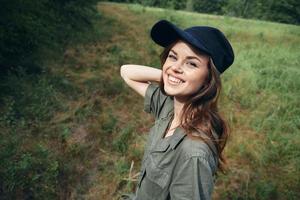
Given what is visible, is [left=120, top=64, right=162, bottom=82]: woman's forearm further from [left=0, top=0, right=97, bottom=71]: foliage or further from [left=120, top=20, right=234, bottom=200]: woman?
[left=0, top=0, right=97, bottom=71]: foliage

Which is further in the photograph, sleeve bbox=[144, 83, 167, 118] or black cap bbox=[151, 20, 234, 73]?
sleeve bbox=[144, 83, 167, 118]

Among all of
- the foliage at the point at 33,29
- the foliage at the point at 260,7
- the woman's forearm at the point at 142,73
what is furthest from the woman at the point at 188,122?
the foliage at the point at 260,7

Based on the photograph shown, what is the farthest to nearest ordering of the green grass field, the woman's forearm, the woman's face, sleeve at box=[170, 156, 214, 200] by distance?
the green grass field < the woman's forearm < the woman's face < sleeve at box=[170, 156, 214, 200]

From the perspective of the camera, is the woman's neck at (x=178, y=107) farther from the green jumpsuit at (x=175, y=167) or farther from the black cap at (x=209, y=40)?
the black cap at (x=209, y=40)

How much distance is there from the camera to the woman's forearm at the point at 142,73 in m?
2.86

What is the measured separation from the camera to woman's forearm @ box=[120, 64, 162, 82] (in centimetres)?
286

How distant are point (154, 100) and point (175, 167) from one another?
33.8 inches

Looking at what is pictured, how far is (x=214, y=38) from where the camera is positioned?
2.03m

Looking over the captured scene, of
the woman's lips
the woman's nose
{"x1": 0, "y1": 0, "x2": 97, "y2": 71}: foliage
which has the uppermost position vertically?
the woman's nose

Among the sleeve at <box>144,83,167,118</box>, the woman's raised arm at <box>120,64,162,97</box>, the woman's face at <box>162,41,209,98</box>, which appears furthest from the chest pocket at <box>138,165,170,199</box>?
the woman's raised arm at <box>120,64,162,97</box>

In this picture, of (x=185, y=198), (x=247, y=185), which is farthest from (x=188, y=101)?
(x=247, y=185)

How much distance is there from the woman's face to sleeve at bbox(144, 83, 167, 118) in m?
0.47

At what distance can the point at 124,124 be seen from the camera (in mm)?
5969

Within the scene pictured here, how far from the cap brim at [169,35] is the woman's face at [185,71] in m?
0.08
